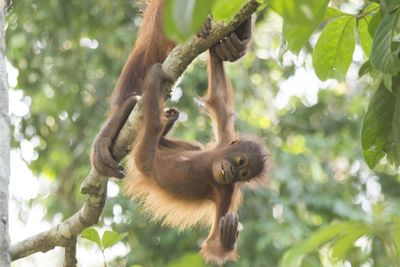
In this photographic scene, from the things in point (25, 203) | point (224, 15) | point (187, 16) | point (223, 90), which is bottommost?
point (25, 203)

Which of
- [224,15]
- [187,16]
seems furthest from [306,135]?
[187,16]

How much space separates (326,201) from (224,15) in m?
6.00

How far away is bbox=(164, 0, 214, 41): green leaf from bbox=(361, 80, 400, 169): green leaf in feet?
3.43

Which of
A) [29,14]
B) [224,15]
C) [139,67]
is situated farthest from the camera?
[29,14]

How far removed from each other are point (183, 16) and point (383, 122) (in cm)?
109

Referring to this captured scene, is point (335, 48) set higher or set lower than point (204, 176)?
higher

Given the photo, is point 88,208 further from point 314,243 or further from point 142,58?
point 314,243

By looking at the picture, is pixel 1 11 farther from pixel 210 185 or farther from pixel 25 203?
pixel 25 203

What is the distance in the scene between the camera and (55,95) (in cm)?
799

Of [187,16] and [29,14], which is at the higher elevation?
[187,16]

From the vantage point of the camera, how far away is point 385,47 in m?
1.56

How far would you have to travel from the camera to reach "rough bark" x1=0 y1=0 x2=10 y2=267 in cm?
216

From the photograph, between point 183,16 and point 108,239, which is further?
point 108,239

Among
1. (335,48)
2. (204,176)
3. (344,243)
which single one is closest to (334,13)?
(335,48)
